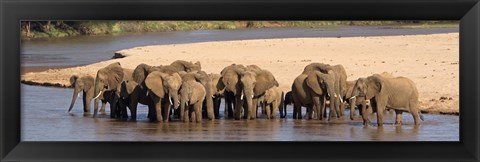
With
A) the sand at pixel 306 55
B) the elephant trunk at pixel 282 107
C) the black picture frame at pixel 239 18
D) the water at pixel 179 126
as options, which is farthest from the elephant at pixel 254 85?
→ the black picture frame at pixel 239 18

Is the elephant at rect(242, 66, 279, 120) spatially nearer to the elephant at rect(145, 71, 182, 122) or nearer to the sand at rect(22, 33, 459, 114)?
the elephant at rect(145, 71, 182, 122)

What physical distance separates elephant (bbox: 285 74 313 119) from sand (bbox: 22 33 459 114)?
167 centimetres

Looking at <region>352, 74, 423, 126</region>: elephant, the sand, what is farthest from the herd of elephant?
the sand

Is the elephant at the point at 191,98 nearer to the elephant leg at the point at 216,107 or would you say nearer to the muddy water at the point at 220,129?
the muddy water at the point at 220,129

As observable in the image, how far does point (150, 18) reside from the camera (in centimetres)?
836

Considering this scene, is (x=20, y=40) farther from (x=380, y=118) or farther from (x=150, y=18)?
(x=380, y=118)

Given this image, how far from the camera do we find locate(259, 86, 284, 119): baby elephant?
53.3ft

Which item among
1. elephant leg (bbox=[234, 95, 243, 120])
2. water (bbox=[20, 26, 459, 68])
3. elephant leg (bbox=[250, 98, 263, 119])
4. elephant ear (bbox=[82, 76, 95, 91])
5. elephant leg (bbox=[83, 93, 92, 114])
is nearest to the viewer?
water (bbox=[20, 26, 459, 68])

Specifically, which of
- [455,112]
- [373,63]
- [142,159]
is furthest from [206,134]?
[373,63]

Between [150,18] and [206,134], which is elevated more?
[150,18]

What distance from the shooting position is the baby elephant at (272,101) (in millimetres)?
16250

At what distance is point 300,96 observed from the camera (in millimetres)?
16391

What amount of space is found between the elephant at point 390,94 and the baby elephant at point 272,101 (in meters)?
1.81
